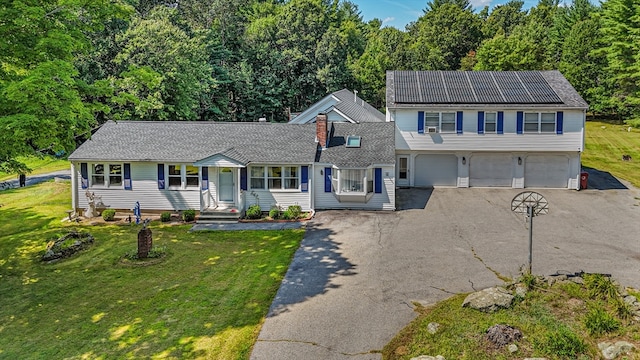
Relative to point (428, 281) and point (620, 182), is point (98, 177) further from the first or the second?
point (620, 182)

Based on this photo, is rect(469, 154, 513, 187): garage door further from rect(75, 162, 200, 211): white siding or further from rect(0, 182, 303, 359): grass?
rect(75, 162, 200, 211): white siding

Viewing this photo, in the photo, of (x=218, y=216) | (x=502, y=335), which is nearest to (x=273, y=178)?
(x=218, y=216)

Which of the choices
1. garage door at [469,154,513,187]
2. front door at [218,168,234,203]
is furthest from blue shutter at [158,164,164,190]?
garage door at [469,154,513,187]

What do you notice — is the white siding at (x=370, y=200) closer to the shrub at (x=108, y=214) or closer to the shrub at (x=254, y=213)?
the shrub at (x=254, y=213)

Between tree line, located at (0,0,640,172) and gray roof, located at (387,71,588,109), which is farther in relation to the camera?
gray roof, located at (387,71,588,109)

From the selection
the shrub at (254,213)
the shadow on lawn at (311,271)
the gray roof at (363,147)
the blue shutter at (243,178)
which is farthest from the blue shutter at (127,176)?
the shadow on lawn at (311,271)

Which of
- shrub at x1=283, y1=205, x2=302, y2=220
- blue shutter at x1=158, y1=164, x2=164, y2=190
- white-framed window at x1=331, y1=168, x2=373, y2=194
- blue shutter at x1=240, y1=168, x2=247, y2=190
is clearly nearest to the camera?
shrub at x1=283, y1=205, x2=302, y2=220

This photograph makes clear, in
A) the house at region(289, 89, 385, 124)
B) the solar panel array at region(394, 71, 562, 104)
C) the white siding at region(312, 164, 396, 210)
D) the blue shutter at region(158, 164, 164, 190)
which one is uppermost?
the solar panel array at region(394, 71, 562, 104)

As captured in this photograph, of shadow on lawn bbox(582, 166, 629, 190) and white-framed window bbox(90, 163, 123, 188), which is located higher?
white-framed window bbox(90, 163, 123, 188)
